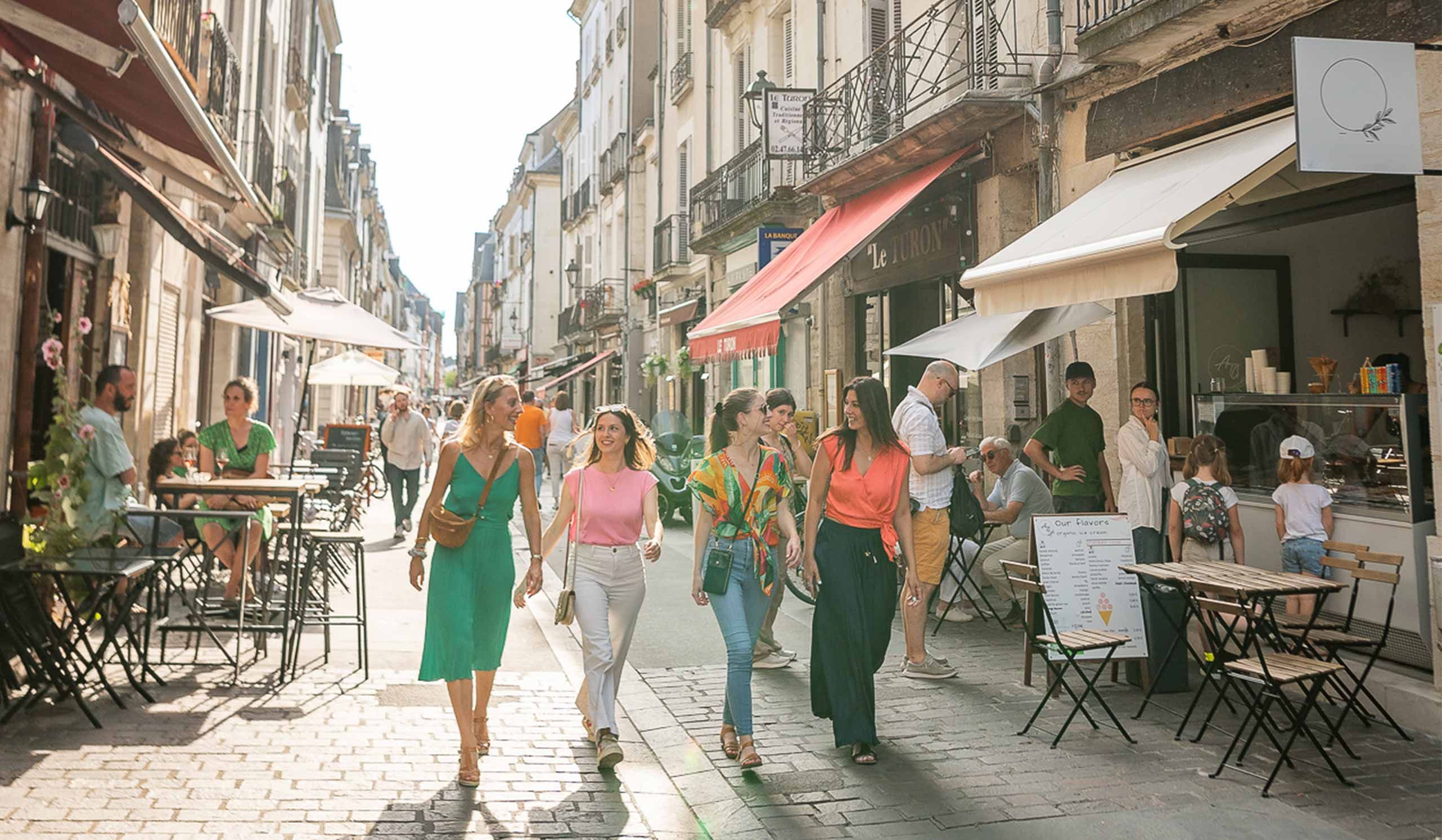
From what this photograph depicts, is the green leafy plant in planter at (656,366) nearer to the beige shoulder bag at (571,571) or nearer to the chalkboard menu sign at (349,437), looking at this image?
the chalkboard menu sign at (349,437)

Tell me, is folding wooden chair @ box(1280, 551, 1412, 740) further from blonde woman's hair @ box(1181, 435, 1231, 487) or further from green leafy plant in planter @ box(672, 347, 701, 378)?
green leafy plant in planter @ box(672, 347, 701, 378)

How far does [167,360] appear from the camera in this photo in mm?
12039

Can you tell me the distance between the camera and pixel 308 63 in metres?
25.3

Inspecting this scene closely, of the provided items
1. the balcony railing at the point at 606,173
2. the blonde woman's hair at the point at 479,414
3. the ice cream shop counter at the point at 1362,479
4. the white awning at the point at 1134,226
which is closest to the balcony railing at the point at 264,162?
the blonde woman's hair at the point at 479,414

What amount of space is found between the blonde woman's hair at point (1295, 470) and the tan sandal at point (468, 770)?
5.22m

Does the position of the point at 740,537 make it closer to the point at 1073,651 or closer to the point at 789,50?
the point at 1073,651

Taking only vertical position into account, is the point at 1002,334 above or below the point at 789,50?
below

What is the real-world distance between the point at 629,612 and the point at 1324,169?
374 centimetres

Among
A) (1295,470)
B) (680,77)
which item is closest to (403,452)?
(1295,470)

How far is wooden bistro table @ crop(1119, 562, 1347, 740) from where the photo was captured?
17.0 feet

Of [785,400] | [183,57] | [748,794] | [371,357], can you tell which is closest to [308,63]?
[371,357]

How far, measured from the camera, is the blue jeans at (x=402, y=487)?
1414 cm

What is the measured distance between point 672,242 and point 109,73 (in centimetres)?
1830

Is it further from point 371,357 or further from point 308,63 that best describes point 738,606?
point 308,63
